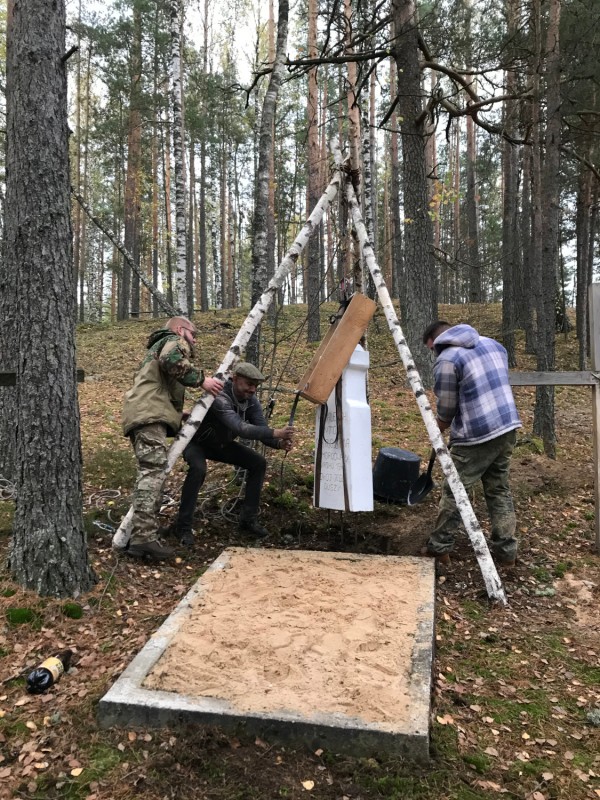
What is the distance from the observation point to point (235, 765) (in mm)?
2508

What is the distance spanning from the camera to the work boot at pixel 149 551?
4.42 m

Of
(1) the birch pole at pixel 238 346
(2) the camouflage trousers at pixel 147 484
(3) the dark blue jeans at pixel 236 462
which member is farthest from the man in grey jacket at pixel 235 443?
(2) the camouflage trousers at pixel 147 484

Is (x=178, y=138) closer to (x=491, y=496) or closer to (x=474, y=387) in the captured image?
(x=474, y=387)

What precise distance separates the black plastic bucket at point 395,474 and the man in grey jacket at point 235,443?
1061mm

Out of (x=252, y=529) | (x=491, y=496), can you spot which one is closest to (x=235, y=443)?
(x=252, y=529)

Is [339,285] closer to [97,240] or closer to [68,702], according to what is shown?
[68,702]

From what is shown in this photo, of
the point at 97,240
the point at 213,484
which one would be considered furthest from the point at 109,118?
the point at 213,484

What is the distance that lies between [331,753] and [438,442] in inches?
92.9

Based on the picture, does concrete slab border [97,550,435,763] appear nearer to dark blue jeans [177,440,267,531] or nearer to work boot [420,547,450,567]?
work boot [420,547,450,567]

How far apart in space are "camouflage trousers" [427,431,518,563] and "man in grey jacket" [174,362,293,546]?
1384 mm

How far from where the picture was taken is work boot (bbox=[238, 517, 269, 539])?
5.26m

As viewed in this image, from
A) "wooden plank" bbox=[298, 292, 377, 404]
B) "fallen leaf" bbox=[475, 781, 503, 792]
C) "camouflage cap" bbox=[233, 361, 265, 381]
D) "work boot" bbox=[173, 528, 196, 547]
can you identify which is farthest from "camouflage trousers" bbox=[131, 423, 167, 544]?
"fallen leaf" bbox=[475, 781, 503, 792]

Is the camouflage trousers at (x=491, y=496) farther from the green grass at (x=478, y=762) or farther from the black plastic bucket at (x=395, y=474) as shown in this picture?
the green grass at (x=478, y=762)

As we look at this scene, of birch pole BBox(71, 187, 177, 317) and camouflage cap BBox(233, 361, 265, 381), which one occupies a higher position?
birch pole BBox(71, 187, 177, 317)
